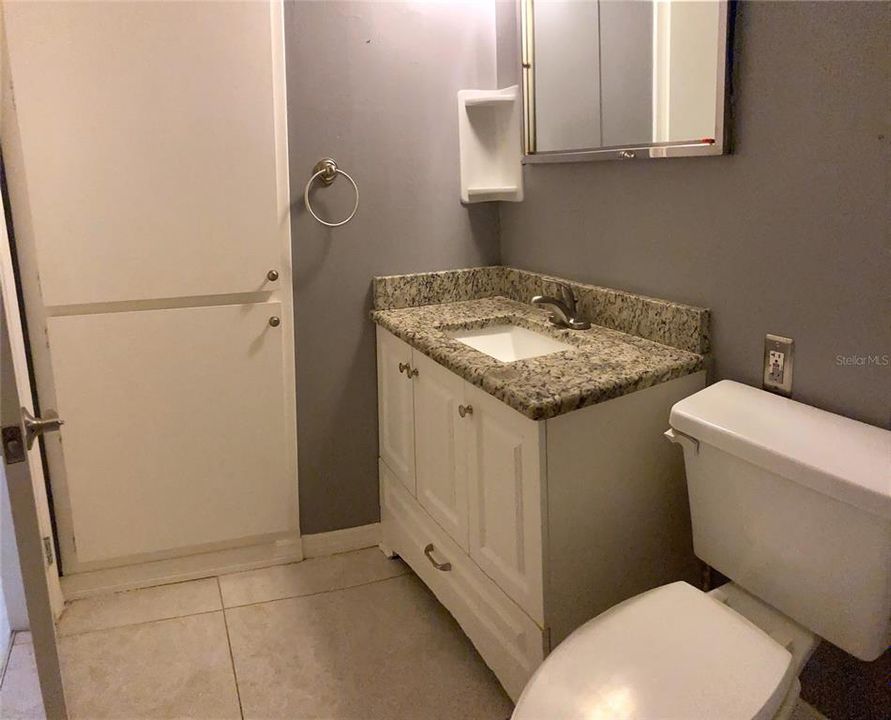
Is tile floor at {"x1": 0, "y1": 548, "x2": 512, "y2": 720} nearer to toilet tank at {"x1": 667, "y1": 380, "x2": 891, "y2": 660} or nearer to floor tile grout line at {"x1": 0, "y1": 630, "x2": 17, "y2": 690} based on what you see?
floor tile grout line at {"x1": 0, "y1": 630, "x2": 17, "y2": 690}

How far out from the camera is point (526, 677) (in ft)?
5.26

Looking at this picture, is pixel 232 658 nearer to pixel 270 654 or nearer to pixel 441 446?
pixel 270 654

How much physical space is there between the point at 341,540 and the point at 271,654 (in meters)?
0.52

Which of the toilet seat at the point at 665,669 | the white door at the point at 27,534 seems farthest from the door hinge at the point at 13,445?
the toilet seat at the point at 665,669

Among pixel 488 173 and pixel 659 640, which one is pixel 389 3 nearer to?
pixel 488 173

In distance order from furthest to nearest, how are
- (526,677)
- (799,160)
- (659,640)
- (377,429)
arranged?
(377,429) → (526,677) → (799,160) → (659,640)

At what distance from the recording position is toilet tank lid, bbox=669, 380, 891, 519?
3.79 ft

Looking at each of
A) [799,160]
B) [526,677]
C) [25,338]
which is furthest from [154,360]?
[799,160]

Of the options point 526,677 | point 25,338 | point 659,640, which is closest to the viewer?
point 659,640

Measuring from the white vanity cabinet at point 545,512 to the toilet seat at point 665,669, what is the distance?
0.77 ft

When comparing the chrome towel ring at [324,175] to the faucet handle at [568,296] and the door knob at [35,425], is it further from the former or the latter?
the door knob at [35,425]

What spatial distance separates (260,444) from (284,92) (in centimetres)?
A: 102

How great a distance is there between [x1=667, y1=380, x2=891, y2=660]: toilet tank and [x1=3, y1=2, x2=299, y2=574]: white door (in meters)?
1.27

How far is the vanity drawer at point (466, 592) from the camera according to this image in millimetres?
1610
